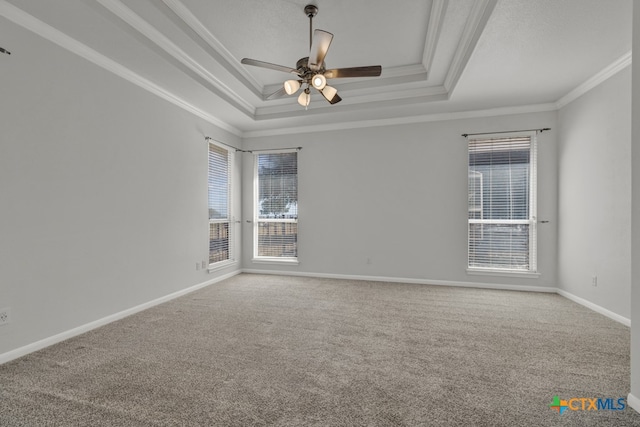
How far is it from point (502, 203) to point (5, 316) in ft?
18.6

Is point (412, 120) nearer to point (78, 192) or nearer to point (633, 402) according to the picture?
point (633, 402)

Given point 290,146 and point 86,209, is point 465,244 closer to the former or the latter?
point 290,146

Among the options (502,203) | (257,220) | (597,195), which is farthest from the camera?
(257,220)

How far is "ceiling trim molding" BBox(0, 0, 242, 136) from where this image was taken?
2.26 m

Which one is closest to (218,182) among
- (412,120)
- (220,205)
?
(220,205)

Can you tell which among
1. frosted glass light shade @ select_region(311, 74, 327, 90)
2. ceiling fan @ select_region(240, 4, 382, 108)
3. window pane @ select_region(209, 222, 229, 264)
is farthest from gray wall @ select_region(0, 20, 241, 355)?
frosted glass light shade @ select_region(311, 74, 327, 90)

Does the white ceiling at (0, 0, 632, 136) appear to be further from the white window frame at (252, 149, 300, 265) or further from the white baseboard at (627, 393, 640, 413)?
the white baseboard at (627, 393, 640, 413)

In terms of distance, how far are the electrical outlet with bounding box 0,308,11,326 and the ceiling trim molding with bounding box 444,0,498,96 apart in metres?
4.40

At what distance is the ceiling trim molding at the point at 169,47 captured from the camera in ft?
7.91

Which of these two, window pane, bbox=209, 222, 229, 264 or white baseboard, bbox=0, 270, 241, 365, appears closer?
white baseboard, bbox=0, 270, 241, 365

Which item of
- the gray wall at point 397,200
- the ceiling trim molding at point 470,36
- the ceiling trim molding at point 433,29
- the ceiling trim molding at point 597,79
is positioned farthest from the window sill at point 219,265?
the ceiling trim molding at point 597,79

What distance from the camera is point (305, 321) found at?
10.2 ft

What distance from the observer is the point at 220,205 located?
5.07 meters

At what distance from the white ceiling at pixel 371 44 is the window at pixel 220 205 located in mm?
903
